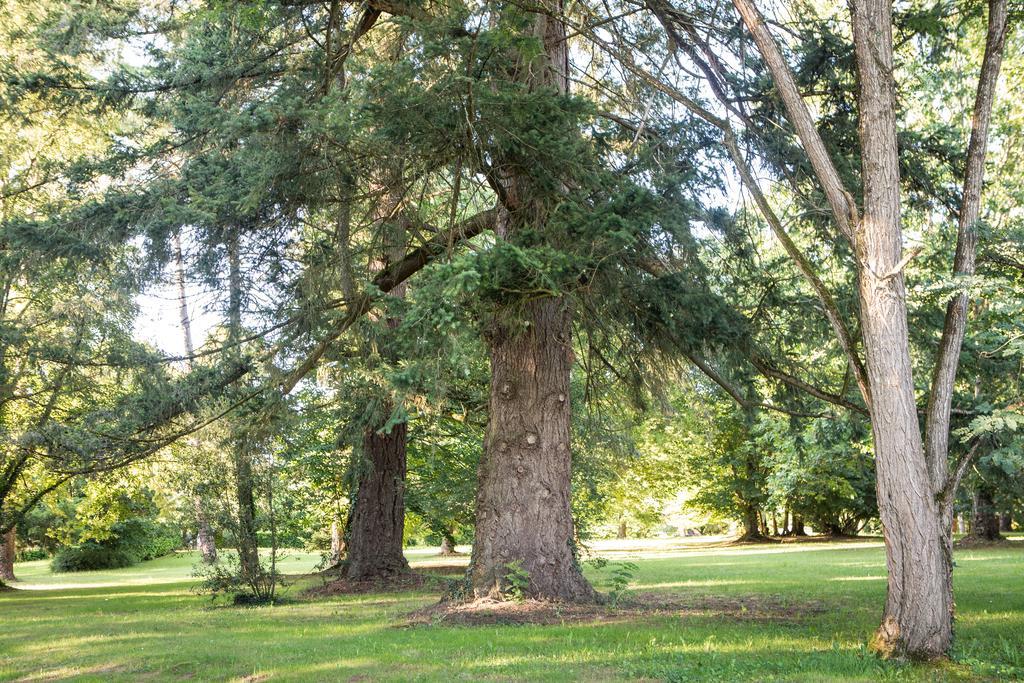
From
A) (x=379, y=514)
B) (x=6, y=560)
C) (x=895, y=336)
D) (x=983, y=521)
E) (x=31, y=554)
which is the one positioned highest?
(x=895, y=336)

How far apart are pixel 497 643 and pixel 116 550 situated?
106 ft

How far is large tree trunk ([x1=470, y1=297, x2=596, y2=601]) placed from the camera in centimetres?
1100

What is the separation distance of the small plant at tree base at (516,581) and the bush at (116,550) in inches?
1014

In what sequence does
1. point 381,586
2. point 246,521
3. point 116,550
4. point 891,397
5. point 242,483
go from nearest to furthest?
1. point 891,397
2. point 242,483
3. point 246,521
4. point 381,586
5. point 116,550

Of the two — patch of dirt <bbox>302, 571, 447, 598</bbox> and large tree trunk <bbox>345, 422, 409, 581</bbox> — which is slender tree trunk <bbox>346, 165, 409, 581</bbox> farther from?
patch of dirt <bbox>302, 571, 447, 598</bbox>

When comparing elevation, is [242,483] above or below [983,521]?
above

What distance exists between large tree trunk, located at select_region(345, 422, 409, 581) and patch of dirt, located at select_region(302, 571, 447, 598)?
199 millimetres

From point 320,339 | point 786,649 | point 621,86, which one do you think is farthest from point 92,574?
point 786,649

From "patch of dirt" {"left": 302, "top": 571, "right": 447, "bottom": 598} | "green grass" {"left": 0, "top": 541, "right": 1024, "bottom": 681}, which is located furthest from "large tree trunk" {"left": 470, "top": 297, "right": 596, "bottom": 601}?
"patch of dirt" {"left": 302, "top": 571, "right": 447, "bottom": 598}

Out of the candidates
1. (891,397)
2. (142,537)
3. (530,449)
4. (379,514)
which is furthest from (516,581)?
(142,537)

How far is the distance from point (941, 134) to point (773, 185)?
2057mm

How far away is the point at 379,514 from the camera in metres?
18.0

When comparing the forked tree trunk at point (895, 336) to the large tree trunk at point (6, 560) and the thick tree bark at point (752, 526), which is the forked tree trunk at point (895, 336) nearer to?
the large tree trunk at point (6, 560)

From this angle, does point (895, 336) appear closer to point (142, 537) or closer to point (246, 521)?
point (246, 521)
